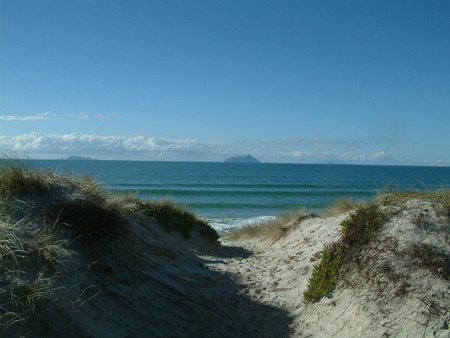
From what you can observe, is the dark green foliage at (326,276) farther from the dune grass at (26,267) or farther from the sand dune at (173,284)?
the dune grass at (26,267)

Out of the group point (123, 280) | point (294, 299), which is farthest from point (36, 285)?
point (294, 299)

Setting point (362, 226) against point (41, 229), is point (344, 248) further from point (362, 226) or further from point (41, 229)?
point (41, 229)

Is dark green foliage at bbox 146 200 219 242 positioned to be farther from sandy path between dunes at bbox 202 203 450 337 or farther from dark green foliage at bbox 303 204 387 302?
dark green foliage at bbox 303 204 387 302

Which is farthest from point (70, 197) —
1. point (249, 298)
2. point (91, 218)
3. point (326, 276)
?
point (326, 276)

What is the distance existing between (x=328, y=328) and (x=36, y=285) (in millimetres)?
3861

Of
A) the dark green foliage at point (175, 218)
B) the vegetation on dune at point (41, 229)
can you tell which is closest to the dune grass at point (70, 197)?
the vegetation on dune at point (41, 229)

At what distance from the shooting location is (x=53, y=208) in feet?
21.6

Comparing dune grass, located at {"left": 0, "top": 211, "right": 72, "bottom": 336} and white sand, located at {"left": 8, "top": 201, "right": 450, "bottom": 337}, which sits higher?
dune grass, located at {"left": 0, "top": 211, "right": 72, "bottom": 336}

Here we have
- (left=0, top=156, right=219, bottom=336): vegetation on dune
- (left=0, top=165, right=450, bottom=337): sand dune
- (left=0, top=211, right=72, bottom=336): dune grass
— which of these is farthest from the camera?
(left=0, top=165, right=450, bottom=337): sand dune

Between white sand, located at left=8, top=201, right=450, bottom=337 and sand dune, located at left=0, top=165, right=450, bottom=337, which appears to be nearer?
sand dune, located at left=0, top=165, right=450, bottom=337

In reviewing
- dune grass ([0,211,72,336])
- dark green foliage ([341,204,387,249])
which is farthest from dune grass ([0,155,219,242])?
dark green foliage ([341,204,387,249])

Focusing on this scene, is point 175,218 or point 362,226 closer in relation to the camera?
point 362,226

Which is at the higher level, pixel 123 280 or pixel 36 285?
pixel 36 285

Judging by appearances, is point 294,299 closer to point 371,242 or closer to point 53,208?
point 371,242
